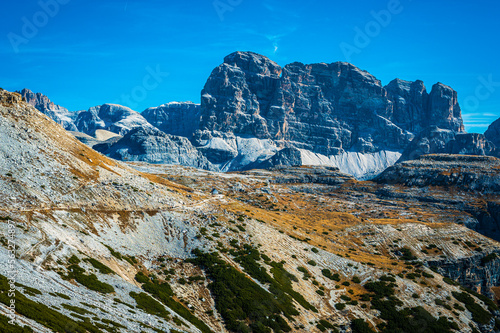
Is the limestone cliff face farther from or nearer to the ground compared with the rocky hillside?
nearer to the ground

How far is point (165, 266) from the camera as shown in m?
64.2

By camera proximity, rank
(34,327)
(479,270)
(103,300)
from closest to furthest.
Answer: (34,327), (103,300), (479,270)

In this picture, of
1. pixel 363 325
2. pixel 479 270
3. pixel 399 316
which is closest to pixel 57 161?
pixel 363 325

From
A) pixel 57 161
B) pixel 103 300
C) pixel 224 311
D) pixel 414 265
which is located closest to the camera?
pixel 103 300

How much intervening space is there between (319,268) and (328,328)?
2237 cm

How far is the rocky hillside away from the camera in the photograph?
1699 inches

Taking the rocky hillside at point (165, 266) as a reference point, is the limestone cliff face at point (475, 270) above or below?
below

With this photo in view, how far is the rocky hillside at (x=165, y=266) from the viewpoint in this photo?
4316 centimetres

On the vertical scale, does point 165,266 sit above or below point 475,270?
above

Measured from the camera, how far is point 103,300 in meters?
43.8

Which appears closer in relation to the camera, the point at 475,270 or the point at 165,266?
the point at 165,266

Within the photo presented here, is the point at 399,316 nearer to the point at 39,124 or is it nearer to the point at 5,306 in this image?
Result: the point at 5,306

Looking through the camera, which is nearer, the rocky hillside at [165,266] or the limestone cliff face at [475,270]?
the rocky hillside at [165,266]

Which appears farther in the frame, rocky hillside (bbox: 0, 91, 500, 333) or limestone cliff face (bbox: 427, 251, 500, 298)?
limestone cliff face (bbox: 427, 251, 500, 298)
